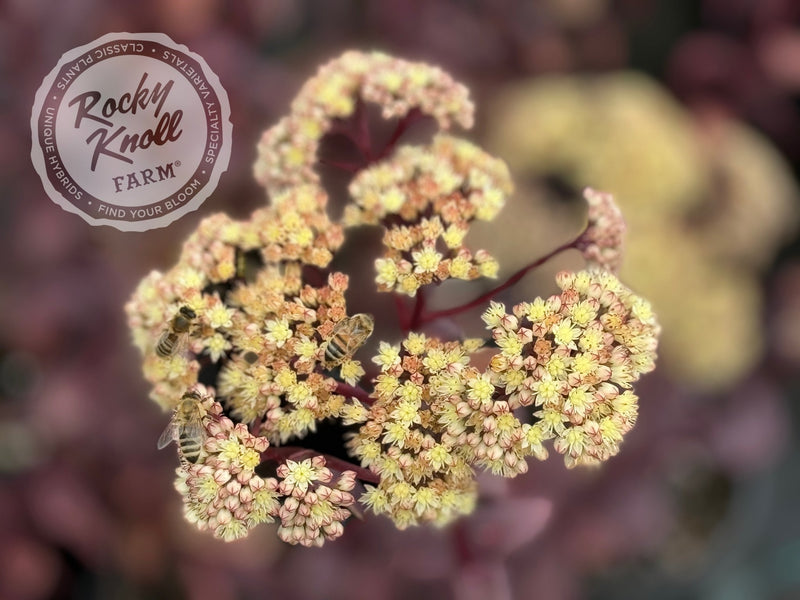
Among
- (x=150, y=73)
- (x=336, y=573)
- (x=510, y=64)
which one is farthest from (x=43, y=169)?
(x=510, y=64)

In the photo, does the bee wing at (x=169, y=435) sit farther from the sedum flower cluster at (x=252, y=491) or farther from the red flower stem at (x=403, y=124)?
the red flower stem at (x=403, y=124)

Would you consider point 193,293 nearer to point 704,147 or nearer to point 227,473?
point 227,473

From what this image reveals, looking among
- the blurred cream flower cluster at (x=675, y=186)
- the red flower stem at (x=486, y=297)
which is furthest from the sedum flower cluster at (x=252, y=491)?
the blurred cream flower cluster at (x=675, y=186)

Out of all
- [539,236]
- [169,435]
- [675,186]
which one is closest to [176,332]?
[169,435]

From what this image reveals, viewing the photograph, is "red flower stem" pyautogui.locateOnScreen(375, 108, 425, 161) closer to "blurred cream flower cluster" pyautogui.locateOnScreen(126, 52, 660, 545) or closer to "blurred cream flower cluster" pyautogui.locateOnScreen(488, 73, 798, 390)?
"blurred cream flower cluster" pyautogui.locateOnScreen(126, 52, 660, 545)

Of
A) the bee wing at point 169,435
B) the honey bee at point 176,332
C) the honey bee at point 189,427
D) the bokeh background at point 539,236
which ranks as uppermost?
the honey bee at point 176,332
